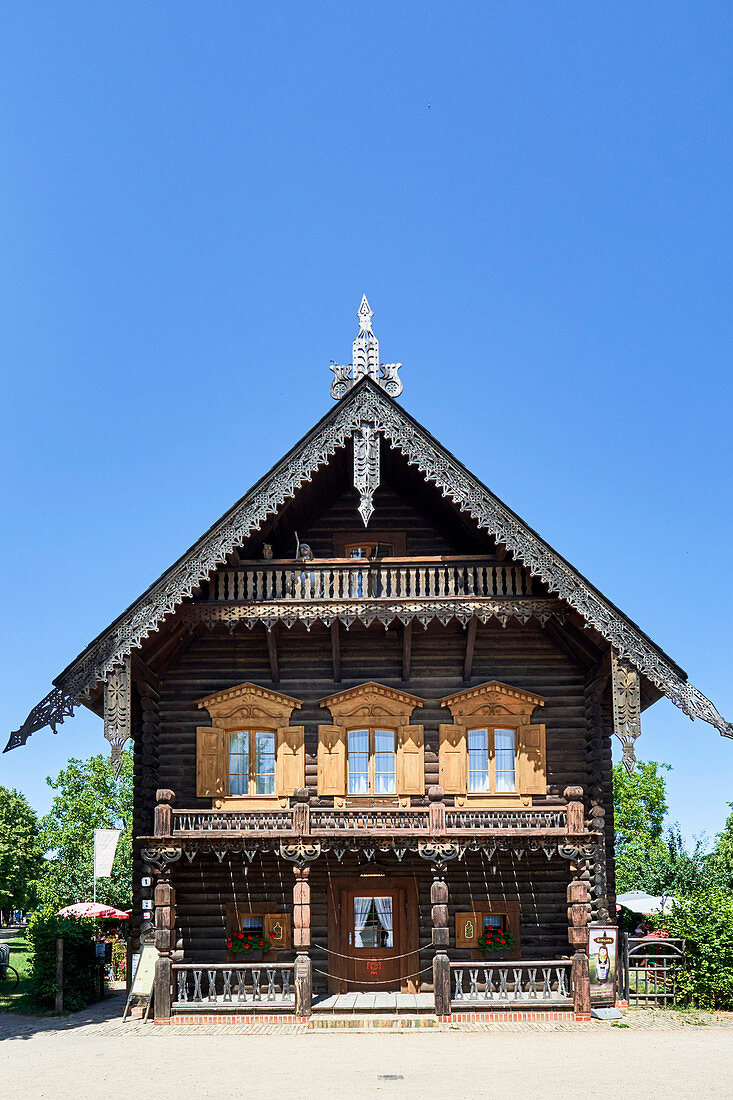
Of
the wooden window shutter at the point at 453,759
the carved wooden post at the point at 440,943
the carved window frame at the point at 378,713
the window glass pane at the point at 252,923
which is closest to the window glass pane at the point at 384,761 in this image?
the carved window frame at the point at 378,713

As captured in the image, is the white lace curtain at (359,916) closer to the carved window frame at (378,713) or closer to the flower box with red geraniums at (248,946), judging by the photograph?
the flower box with red geraniums at (248,946)

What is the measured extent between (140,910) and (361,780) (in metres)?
5.64

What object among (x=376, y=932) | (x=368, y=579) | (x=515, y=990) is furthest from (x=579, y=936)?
(x=368, y=579)

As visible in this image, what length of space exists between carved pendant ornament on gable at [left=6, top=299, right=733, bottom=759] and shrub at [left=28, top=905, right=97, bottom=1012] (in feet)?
17.5

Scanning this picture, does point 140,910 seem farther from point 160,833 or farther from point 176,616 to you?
point 176,616

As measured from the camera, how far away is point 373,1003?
20672 mm

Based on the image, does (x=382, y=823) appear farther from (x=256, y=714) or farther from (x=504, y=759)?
(x=256, y=714)

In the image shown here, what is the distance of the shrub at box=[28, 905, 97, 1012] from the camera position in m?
22.6

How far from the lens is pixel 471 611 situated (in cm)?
2180

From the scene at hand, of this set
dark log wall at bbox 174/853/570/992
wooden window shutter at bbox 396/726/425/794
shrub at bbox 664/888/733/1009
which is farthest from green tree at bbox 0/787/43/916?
shrub at bbox 664/888/733/1009

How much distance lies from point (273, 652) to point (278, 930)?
6.15m

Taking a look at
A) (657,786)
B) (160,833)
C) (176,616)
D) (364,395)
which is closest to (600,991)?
(160,833)

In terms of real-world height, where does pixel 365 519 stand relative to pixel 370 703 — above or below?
above

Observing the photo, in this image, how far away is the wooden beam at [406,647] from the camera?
75.2 ft
